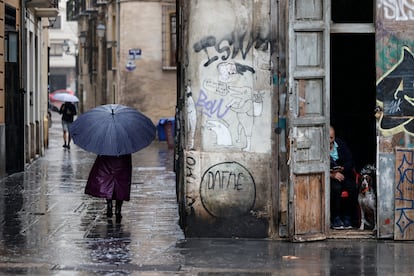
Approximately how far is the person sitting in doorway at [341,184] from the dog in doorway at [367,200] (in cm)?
28

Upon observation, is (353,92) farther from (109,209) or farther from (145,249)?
(145,249)

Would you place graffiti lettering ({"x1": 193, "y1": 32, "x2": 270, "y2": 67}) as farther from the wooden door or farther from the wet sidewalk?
the wet sidewalk

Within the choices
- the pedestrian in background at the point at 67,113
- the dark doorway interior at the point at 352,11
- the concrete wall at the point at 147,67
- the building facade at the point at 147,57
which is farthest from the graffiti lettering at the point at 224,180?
the concrete wall at the point at 147,67

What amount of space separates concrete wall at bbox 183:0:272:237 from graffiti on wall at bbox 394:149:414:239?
4.84 ft

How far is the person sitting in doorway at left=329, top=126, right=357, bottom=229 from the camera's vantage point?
13.1m

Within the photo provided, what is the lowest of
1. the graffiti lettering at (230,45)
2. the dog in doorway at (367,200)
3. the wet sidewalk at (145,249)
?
the wet sidewalk at (145,249)

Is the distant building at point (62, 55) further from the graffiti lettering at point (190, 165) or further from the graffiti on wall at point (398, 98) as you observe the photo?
the graffiti on wall at point (398, 98)

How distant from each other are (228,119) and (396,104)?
193 centimetres

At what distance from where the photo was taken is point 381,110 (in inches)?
483

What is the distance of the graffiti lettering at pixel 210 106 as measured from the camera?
12359 mm

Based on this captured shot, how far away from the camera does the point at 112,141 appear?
13789 millimetres

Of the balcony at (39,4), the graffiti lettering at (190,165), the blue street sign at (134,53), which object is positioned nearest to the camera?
the graffiti lettering at (190,165)

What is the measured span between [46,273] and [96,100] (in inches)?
1540

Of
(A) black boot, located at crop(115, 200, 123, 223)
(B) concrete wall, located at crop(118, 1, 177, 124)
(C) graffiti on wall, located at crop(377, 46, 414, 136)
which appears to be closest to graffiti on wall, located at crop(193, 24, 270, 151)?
(C) graffiti on wall, located at crop(377, 46, 414, 136)
